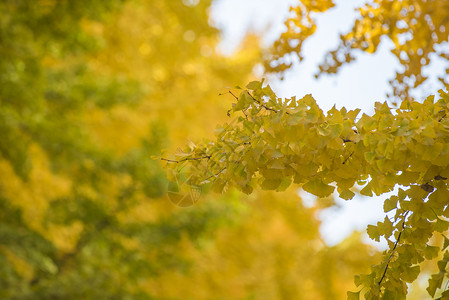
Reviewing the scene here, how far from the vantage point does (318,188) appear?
4.57 feet

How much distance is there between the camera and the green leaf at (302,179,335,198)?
54.6 inches

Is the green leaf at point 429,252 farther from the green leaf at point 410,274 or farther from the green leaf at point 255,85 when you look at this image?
the green leaf at point 255,85

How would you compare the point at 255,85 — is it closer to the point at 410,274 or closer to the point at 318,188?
the point at 318,188

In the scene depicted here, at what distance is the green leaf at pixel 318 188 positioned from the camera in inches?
54.6

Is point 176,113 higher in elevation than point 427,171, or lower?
higher

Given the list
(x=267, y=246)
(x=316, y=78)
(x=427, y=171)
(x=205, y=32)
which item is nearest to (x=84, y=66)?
(x=205, y=32)

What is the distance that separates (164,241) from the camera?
14.7ft

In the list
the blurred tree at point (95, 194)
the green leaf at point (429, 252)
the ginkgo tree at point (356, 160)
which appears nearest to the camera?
the ginkgo tree at point (356, 160)

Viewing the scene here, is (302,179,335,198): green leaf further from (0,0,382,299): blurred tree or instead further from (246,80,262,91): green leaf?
(0,0,382,299): blurred tree

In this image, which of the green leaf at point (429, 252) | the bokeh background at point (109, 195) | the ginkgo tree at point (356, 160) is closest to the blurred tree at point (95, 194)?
the bokeh background at point (109, 195)

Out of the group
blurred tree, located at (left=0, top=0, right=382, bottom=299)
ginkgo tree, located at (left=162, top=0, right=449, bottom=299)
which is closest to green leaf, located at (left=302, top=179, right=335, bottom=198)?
ginkgo tree, located at (left=162, top=0, right=449, bottom=299)

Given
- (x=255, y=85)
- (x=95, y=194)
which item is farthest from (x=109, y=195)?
(x=255, y=85)

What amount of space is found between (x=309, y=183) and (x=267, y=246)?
18.8 feet

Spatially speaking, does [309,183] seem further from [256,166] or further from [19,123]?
[19,123]
